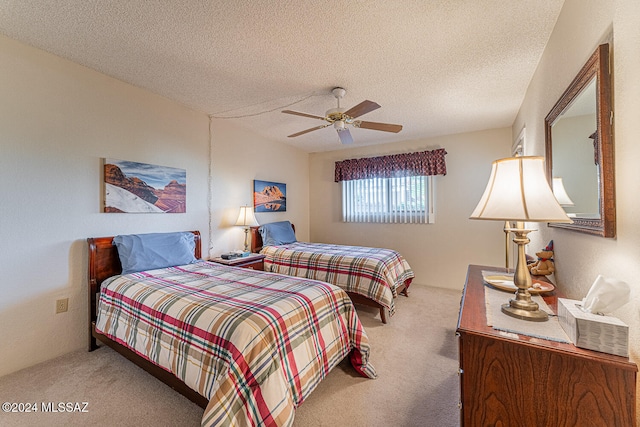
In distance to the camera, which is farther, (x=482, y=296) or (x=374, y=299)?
(x=374, y=299)

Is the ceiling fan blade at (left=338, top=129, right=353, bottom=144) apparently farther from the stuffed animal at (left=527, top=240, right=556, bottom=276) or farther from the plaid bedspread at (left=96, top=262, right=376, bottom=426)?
the stuffed animal at (left=527, top=240, right=556, bottom=276)

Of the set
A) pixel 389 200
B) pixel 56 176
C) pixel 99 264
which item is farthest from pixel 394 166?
pixel 56 176

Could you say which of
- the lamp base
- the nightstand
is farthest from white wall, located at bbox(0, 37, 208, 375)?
the lamp base

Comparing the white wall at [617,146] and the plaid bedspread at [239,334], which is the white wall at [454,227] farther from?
the plaid bedspread at [239,334]

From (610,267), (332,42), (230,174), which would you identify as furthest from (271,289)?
(230,174)

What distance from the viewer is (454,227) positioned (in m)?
4.17

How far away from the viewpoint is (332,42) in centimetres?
201

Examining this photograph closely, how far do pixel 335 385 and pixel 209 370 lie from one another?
37.4 inches

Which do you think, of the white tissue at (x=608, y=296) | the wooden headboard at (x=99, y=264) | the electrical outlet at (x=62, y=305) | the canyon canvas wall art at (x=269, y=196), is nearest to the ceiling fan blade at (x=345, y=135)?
the canyon canvas wall art at (x=269, y=196)

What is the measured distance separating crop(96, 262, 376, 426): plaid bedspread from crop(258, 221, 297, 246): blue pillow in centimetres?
181

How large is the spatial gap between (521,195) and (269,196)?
384 centimetres

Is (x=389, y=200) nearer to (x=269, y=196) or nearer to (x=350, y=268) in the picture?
(x=350, y=268)

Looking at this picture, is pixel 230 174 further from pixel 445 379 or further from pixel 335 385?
pixel 445 379

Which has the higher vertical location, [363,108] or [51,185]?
[363,108]
